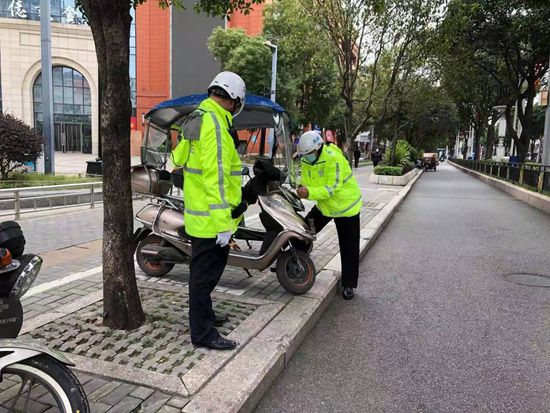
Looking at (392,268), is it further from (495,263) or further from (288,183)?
(288,183)

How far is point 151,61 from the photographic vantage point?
168 ft

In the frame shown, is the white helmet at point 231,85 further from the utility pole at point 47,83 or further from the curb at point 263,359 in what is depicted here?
Result: the utility pole at point 47,83

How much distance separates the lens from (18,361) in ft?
7.22

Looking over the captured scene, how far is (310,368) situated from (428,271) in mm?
3544

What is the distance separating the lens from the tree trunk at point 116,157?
3.56m

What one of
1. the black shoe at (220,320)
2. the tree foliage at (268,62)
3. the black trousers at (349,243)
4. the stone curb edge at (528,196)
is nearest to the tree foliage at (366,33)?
the stone curb edge at (528,196)

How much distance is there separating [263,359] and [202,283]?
2.28 ft

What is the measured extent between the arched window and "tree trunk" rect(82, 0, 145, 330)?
2020 inches

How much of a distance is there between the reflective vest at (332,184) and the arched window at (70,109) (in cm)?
5074

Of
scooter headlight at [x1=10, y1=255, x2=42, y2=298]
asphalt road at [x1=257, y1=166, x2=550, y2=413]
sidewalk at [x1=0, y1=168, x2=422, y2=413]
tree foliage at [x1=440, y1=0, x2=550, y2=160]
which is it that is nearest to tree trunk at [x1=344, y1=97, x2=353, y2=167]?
tree foliage at [x1=440, y1=0, x2=550, y2=160]

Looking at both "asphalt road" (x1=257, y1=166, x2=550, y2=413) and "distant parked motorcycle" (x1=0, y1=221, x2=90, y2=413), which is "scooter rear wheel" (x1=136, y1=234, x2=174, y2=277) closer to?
"asphalt road" (x1=257, y1=166, x2=550, y2=413)

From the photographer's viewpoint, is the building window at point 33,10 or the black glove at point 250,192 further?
the building window at point 33,10

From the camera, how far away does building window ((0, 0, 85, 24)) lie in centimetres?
4719

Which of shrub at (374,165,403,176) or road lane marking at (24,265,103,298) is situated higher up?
shrub at (374,165,403,176)
